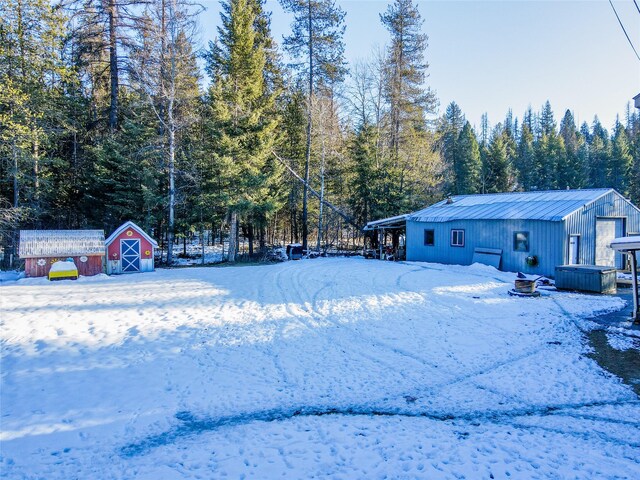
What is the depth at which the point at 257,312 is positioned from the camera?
10.1m

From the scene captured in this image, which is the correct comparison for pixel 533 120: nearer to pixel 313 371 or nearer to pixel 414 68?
pixel 414 68

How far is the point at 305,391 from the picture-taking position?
592 centimetres

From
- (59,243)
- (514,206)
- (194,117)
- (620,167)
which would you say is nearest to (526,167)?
(620,167)

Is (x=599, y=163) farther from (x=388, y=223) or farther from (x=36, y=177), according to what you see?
(x=36, y=177)

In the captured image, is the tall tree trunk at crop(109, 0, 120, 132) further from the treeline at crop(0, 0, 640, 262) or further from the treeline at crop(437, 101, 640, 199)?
the treeline at crop(437, 101, 640, 199)

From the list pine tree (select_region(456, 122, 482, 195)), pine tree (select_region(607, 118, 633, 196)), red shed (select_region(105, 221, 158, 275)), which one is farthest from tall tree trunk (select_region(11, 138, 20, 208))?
pine tree (select_region(607, 118, 633, 196))

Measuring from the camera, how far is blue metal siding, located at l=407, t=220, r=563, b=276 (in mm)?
15445

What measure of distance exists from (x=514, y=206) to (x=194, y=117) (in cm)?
1765

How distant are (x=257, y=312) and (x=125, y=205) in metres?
15.4

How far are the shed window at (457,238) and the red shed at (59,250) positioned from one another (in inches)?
668

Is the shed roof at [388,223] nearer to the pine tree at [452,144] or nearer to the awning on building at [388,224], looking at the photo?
the awning on building at [388,224]

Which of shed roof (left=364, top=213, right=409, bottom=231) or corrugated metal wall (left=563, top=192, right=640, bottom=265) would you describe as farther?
shed roof (left=364, top=213, right=409, bottom=231)

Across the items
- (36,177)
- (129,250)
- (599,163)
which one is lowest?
(129,250)

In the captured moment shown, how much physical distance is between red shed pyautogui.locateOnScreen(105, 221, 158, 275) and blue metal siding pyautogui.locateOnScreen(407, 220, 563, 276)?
46.7ft
